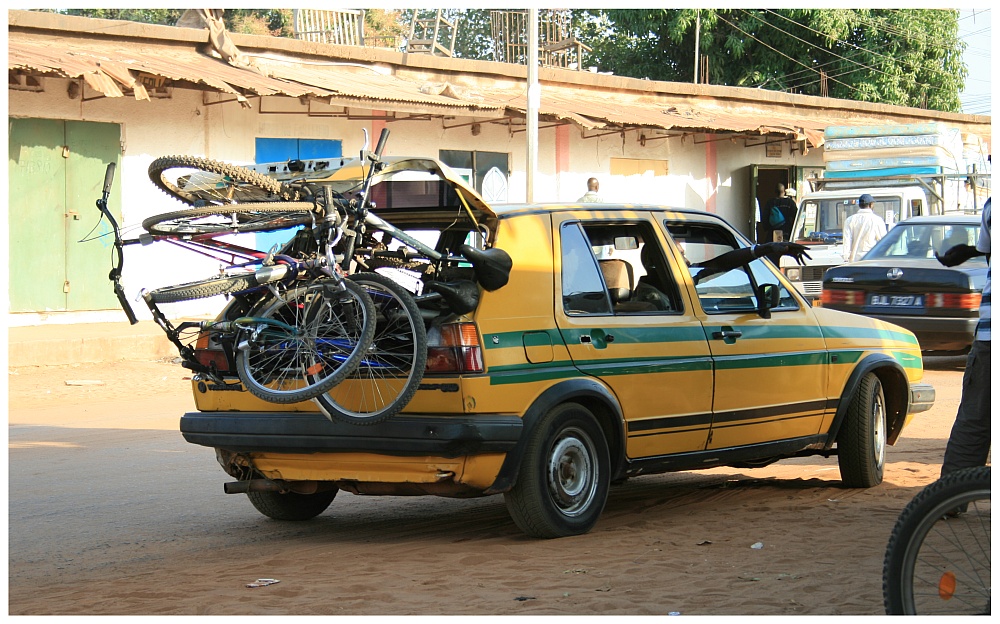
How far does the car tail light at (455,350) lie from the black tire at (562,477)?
462 mm

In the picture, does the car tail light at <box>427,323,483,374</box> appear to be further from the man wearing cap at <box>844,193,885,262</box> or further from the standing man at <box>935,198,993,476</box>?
the man wearing cap at <box>844,193,885,262</box>

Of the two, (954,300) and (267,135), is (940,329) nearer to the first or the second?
(954,300)

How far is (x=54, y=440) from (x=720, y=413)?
18.9ft

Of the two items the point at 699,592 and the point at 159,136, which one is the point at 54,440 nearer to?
the point at 699,592

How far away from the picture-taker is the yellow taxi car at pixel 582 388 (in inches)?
229

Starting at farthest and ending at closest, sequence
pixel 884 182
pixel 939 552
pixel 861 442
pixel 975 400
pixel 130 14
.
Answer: pixel 130 14 < pixel 884 182 < pixel 861 442 < pixel 975 400 < pixel 939 552

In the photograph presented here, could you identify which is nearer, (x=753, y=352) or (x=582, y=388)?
(x=582, y=388)

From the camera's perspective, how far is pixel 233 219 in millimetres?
5676

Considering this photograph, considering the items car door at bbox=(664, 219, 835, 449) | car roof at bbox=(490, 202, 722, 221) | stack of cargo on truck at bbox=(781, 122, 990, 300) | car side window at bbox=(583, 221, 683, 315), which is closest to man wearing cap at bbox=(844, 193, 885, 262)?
stack of cargo on truck at bbox=(781, 122, 990, 300)

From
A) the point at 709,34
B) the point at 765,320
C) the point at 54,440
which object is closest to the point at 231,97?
the point at 54,440

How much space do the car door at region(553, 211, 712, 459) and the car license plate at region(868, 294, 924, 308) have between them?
26.1 ft

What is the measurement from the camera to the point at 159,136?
17.7m

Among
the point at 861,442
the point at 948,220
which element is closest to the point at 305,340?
the point at 861,442

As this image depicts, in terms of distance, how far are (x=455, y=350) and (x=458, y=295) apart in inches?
9.9
